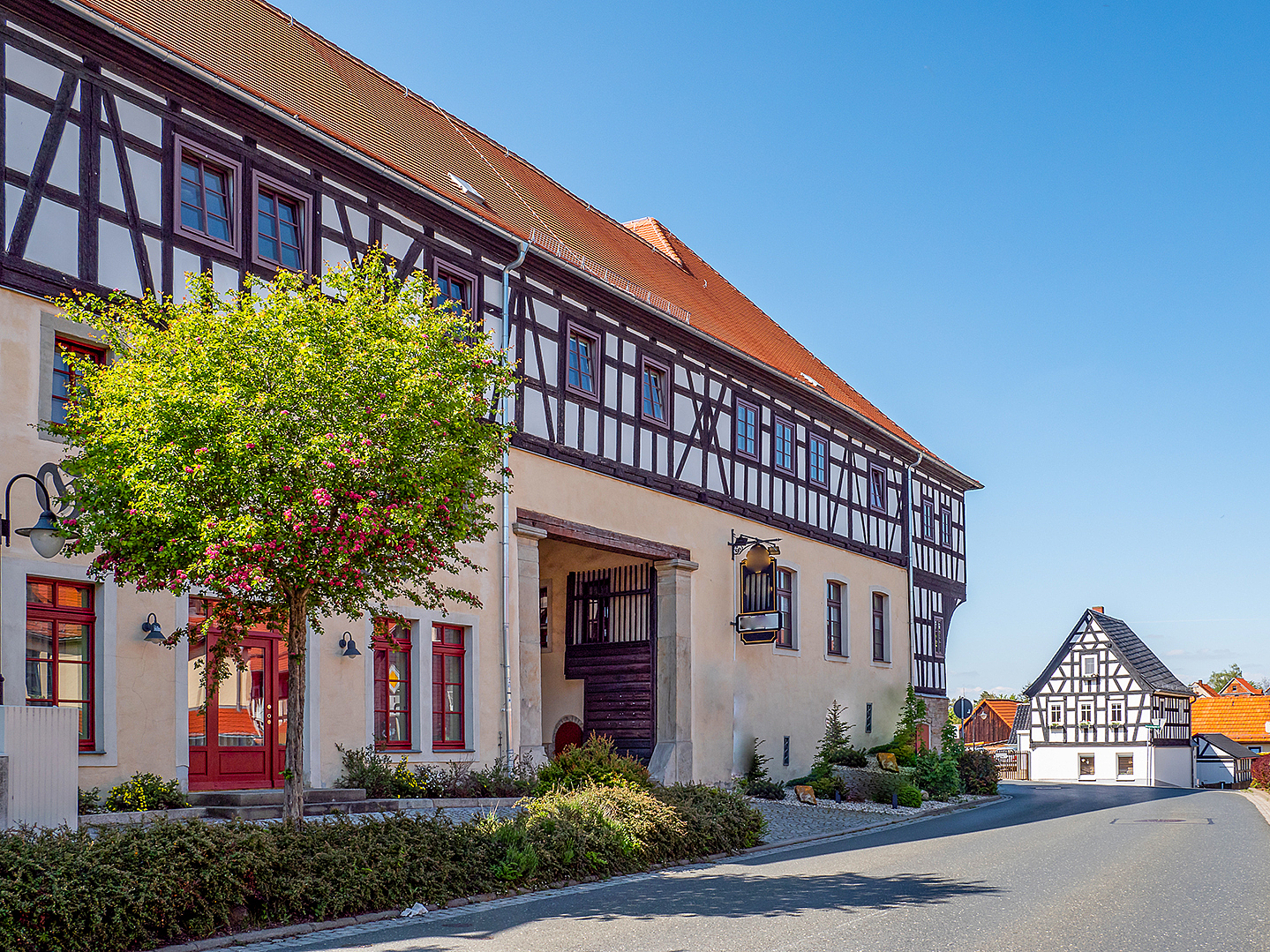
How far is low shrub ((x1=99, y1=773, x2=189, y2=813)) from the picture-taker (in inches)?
510

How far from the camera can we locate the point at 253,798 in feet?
46.9

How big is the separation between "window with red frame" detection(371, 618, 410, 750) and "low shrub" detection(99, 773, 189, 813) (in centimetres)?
366

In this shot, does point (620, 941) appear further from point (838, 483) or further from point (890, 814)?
point (838, 483)

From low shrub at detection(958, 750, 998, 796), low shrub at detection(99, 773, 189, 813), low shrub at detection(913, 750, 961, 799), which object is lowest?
low shrub at detection(958, 750, 998, 796)

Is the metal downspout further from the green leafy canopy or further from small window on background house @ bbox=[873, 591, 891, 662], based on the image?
small window on background house @ bbox=[873, 591, 891, 662]

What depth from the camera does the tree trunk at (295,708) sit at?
1139 centimetres

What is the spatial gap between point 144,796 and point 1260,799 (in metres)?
26.6

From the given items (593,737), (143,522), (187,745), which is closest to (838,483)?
(593,737)

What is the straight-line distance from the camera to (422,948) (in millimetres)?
8492

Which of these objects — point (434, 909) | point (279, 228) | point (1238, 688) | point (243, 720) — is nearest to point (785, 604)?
point (243, 720)

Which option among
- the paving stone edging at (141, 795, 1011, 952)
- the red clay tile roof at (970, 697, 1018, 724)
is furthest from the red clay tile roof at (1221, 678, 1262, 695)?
the paving stone edging at (141, 795, 1011, 952)

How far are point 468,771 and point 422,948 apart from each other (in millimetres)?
9267

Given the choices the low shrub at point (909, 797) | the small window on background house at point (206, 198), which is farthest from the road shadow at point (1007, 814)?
the small window on background house at point (206, 198)

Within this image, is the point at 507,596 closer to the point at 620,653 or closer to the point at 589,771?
the point at 589,771
